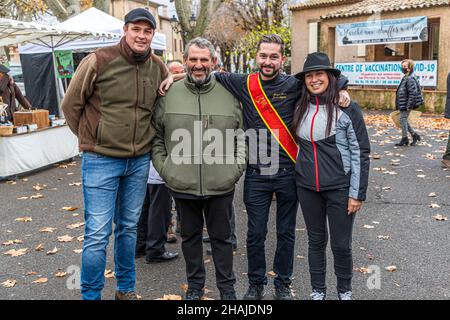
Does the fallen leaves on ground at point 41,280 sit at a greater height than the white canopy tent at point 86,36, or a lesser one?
lesser

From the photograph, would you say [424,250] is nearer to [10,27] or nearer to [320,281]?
[320,281]

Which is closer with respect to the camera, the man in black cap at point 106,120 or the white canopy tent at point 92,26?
the man in black cap at point 106,120

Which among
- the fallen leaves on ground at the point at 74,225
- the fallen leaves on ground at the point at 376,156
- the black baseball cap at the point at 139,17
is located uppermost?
the black baseball cap at the point at 139,17

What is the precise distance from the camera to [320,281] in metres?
3.59

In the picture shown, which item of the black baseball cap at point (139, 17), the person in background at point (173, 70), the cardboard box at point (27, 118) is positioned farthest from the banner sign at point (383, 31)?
the black baseball cap at point (139, 17)

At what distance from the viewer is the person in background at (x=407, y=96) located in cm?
1043

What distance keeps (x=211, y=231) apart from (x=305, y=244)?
182 centimetres

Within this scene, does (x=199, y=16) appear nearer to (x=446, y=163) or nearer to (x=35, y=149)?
(x=35, y=149)

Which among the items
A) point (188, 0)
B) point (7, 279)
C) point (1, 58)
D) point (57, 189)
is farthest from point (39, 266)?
point (1, 58)

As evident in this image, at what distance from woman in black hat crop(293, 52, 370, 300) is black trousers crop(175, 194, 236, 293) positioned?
1.99 feet

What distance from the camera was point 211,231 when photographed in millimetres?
3562

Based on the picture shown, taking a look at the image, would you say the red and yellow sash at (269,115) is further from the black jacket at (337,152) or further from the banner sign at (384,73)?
the banner sign at (384,73)

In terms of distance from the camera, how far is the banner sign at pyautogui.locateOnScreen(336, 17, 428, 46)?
687 inches

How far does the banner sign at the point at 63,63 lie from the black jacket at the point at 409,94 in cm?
840
